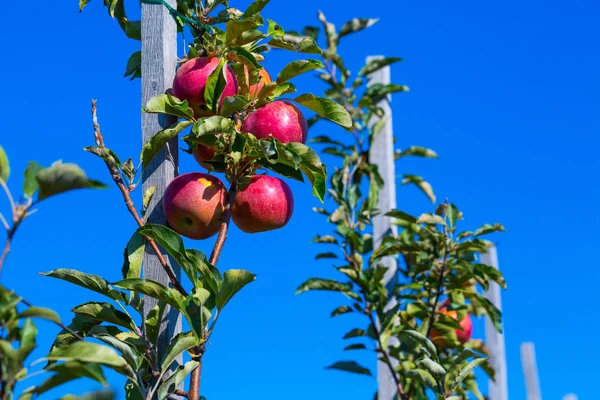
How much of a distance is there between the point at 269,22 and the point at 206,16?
7.3 inches

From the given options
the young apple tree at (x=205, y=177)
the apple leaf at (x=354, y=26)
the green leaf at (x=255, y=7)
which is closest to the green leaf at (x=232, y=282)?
the young apple tree at (x=205, y=177)

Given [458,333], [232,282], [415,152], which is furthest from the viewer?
[415,152]

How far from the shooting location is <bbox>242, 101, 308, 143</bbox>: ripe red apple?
63.6 inches

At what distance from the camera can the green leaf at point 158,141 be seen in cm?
153

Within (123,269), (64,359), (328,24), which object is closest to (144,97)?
(123,269)

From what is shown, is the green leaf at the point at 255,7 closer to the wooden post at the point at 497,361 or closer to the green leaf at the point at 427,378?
the green leaf at the point at 427,378

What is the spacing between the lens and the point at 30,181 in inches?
38.6

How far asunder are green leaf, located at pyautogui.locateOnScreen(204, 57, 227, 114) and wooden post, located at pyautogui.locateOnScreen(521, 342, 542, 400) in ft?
5.70

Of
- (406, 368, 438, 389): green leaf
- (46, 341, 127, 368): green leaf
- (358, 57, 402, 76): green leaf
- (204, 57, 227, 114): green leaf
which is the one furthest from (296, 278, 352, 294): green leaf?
(46, 341, 127, 368): green leaf

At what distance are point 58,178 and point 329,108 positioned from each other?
830mm

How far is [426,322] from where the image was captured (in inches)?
124

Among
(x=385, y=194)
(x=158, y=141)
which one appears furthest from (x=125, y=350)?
(x=385, y=194)

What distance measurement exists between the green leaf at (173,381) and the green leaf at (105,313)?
0.63ft

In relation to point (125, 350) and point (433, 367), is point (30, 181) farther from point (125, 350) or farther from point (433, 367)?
point (433, 367)
